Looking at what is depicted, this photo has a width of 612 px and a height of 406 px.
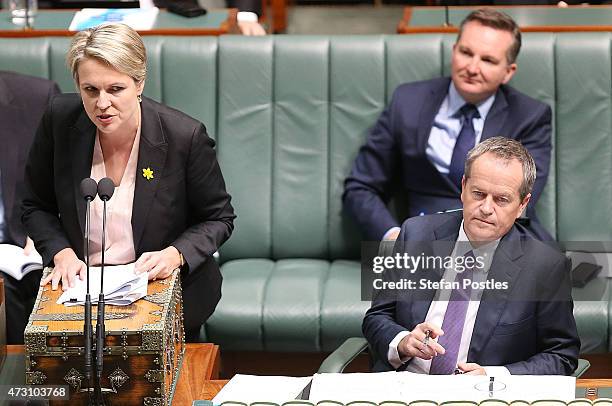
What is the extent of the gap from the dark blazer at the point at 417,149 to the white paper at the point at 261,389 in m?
1.41

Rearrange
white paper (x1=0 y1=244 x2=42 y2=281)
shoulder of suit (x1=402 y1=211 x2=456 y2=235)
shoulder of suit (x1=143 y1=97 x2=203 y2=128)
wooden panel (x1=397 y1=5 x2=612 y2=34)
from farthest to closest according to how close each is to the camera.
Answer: wooden panel (x1=397 y1=5 x2=612 y2=34)
white paper (x1=0 y1=244 x2=42 y2=281)
shoulder of suit (x1=143 y1=97 x2=203 y2=128)
shoulder of suit (x1=402 y1=211 x2=456 y2=235)

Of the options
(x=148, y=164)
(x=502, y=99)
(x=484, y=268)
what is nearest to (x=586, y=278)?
(x=502, y=99)

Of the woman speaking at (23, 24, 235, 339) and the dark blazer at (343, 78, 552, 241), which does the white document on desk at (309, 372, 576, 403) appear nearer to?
the woman speaking at (23, 24, 235, 339)

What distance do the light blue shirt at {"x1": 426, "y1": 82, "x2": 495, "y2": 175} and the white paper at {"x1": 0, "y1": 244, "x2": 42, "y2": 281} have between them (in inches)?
53.3

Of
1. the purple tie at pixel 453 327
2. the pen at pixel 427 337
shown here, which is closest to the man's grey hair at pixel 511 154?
the purple tie at pixel 453 327

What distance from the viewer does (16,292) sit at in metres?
3.65

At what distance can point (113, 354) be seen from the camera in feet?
8.12

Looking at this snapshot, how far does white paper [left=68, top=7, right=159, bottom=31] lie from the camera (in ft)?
14.4

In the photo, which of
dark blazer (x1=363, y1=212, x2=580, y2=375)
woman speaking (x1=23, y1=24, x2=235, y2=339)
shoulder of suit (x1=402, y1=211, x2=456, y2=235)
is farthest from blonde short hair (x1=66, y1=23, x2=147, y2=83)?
dark blazer (x1=363, y1=212, x2=580, y2=375)

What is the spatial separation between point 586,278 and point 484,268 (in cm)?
113

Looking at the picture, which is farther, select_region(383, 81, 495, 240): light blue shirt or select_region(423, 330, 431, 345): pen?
select_region(383, 81, 495, 240): light blue shirt

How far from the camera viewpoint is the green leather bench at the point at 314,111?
4.09 metres

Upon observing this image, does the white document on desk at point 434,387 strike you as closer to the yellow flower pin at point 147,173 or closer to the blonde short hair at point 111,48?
the yellow flower pin at point 147,173

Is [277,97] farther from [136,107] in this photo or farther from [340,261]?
[136,107]
